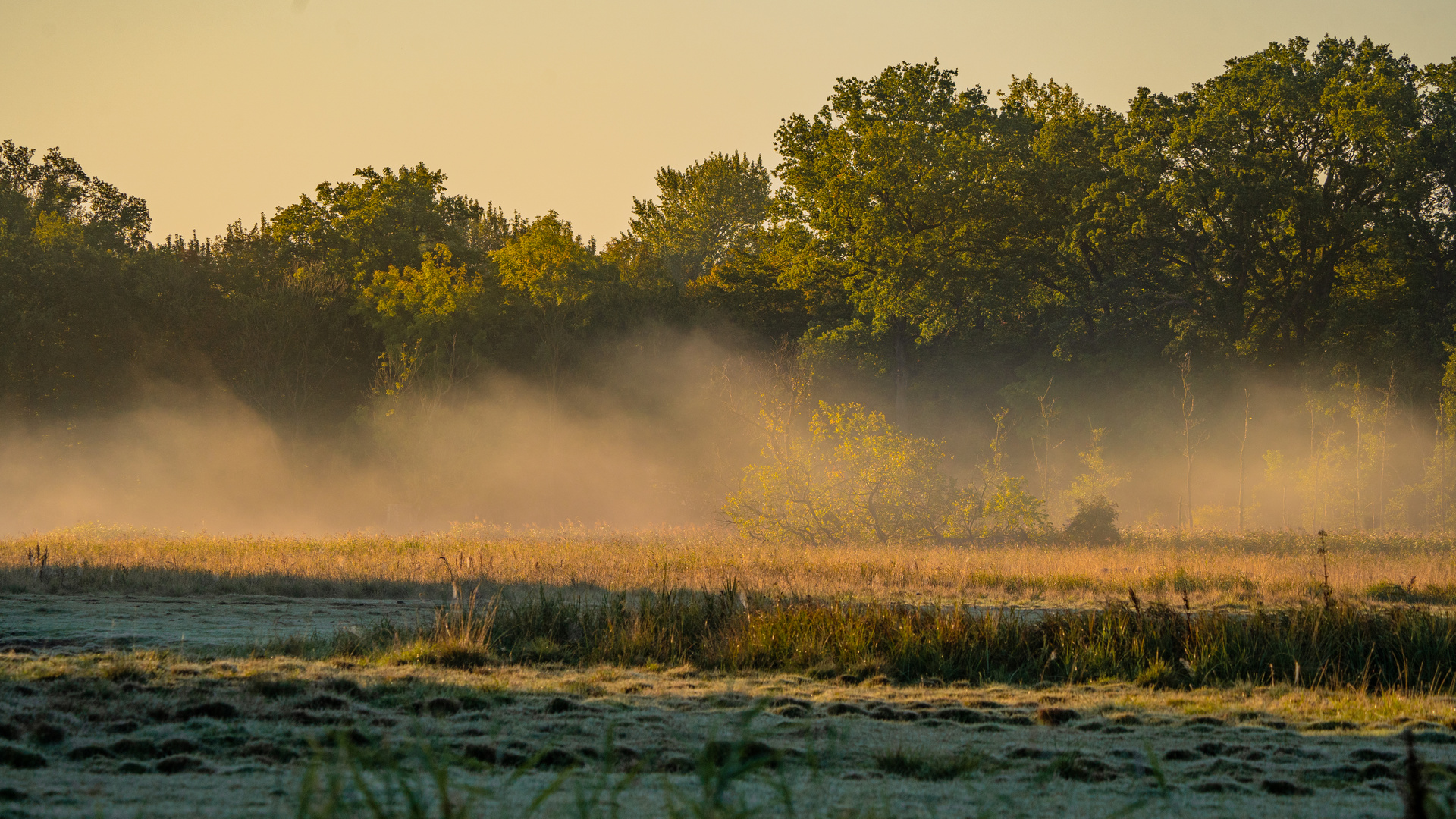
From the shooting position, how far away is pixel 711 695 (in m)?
9.44

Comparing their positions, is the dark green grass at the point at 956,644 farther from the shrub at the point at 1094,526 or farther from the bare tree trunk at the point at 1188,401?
the bare tree trunk at the point at 1188,401

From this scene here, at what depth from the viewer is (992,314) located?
46219 millimetres

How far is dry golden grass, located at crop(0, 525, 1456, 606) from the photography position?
18.2m

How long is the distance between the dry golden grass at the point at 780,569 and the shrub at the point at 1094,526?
1445 mm

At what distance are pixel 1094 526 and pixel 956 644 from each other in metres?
20.9

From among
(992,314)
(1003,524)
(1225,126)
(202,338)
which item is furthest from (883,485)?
(202,338)

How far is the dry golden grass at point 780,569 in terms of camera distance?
716 inches

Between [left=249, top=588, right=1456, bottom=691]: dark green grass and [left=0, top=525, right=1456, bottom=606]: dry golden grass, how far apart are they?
2.48 metres

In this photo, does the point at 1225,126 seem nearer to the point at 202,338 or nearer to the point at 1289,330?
the point at 1289,330

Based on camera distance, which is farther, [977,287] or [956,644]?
[977,287]

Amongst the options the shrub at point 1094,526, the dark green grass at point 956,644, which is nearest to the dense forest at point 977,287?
the shrub at point 1094,526

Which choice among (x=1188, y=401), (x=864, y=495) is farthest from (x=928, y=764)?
(x=1188, y=401)

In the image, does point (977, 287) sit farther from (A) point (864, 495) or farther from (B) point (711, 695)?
(B) point (711, 695)

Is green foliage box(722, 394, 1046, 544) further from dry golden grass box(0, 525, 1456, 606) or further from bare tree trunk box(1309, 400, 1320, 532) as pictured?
bare tree trunk box(1309, 400, 1320, 532)
